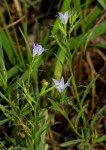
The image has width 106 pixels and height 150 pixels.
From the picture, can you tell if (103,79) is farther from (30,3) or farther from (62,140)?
(30,3)

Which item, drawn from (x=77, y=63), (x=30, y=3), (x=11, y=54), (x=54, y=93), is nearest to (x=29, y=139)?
(x=54, y=93)

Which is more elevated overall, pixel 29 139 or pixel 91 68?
pixel 91 68

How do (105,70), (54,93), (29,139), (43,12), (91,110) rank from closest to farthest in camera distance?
(29,139) < (54,93) < (91,110) < (105,70) < (43,12)

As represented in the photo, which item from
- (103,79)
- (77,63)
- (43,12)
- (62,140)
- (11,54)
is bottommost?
(62,140)

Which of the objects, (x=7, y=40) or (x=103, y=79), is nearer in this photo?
(x=7, y=40)

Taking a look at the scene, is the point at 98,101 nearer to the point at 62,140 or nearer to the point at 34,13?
the point at 62,140

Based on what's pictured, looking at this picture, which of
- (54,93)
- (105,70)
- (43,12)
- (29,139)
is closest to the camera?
(29,139)

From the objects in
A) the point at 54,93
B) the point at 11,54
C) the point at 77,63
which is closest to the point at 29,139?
the point at 54,93
